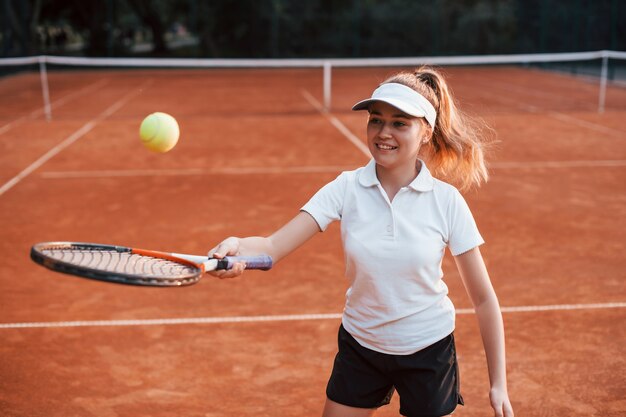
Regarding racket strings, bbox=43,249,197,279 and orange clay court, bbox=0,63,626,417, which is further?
orange clay court, bbox=0,63,626,417

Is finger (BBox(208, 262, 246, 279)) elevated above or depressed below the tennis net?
above

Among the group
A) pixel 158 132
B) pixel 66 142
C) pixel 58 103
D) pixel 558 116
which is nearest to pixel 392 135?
pixel 158 132

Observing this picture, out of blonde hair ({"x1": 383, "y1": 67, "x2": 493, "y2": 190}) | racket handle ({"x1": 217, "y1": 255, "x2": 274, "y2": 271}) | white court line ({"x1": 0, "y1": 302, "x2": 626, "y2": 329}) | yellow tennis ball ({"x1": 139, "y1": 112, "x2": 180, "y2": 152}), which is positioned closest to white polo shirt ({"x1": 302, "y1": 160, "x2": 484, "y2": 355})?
blonde hair ({"x1": 383, "y1": 67, "x2": 493, "y2": 190})

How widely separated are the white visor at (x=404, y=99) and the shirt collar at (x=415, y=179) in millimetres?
179

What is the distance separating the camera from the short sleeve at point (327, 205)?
8.68 feet

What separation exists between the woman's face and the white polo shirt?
10 cm

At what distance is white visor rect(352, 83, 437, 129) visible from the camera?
8.07ft

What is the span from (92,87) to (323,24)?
11376 millimetres

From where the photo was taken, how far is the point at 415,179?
2.57 meters

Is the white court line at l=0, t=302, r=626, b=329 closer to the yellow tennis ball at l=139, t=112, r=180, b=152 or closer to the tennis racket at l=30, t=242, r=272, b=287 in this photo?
the yellow tennis ball at l=139, t=112, r=180, b=152

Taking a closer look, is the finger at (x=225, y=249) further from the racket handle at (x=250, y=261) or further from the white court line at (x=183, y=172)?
the white court line at (x=183, y=172)

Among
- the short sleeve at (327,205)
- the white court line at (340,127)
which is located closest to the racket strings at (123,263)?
the short sleeve at (327,205)

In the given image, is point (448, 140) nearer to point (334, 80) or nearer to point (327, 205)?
point (327, 205)

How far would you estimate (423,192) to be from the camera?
2.56 m
